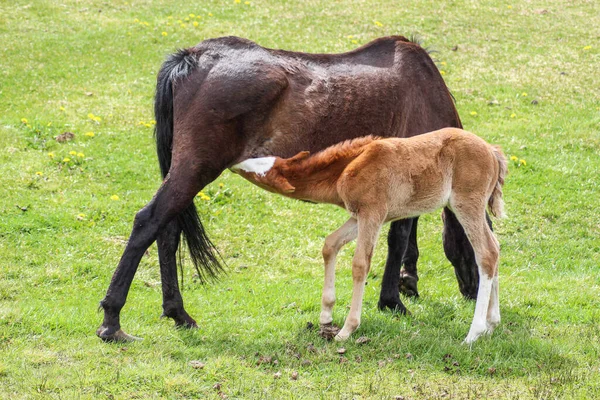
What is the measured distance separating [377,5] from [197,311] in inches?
603

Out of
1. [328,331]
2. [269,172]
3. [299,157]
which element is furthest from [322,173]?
[328,331]

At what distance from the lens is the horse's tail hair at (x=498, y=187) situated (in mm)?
7340

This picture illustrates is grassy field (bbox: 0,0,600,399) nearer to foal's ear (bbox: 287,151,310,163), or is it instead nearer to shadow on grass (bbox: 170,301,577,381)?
shadow on grass (bbox: 170,301,577,381)

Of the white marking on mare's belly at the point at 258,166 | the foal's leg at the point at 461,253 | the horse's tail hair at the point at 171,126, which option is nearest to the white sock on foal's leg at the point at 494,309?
the foal's leg at the point at 461,253

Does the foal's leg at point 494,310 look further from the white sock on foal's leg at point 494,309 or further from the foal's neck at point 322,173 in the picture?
the foal's neck at point 322,173

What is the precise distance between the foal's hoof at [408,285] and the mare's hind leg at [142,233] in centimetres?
310

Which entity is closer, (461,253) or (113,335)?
(113,335)

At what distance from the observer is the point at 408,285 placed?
29.4 feet

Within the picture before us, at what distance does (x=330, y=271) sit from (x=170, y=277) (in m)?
1.58

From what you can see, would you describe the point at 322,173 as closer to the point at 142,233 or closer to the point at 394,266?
the point at 142,233

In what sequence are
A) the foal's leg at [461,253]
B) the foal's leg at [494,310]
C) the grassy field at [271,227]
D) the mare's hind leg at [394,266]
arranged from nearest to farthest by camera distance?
1. the grassy field at [271,227]
2. the foal's leg at [494,310]
3. the mare's hind leg at [394,266]
4. the foal's leg at [461,253]

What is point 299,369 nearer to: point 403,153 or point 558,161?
point 403,153

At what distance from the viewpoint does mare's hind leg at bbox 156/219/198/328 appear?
293 inches

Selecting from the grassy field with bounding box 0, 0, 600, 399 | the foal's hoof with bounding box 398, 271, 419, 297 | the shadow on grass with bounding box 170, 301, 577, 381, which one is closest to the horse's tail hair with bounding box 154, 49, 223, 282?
the grassy field with bounding box 0, 0, 600, 399
